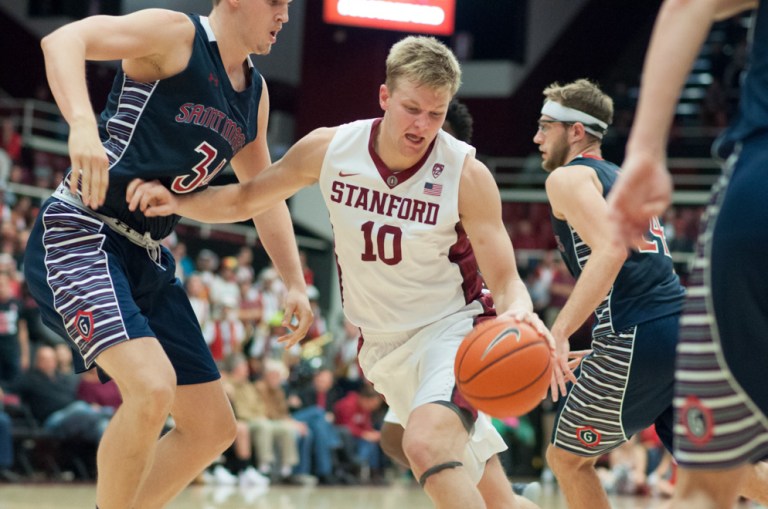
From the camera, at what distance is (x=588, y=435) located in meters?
4.68

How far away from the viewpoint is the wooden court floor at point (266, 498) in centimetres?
867

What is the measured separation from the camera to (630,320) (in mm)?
4637

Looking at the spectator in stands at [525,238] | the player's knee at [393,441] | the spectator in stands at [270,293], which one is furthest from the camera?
the spectator in stands at [525,238]

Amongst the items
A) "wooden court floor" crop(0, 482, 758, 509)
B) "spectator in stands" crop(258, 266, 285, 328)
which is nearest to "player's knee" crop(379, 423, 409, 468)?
"wooden court floor" crop(0, 482, 758, 509)

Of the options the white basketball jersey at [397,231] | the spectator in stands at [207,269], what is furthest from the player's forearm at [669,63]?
the spectator in stands at [207,269]

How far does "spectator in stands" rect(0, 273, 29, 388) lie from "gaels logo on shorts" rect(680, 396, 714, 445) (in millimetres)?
9153

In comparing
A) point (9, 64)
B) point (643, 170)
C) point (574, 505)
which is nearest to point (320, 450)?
point (574, 505)

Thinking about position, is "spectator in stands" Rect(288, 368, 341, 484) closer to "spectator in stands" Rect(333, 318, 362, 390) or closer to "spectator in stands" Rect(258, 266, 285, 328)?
"spectator in stands" Rect(333, 318, 362, 390)

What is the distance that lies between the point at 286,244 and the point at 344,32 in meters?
17.5

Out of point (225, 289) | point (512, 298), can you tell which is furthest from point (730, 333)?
point (225, 289)

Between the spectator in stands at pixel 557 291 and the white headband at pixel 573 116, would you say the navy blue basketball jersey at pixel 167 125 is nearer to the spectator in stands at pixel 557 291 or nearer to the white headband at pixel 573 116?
the white headband at pixel 573 116

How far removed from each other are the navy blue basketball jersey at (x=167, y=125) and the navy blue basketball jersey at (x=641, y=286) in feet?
5.40

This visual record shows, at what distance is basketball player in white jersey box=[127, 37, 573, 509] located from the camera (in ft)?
13.6

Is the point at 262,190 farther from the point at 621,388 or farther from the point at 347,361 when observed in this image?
the point at 347,361
